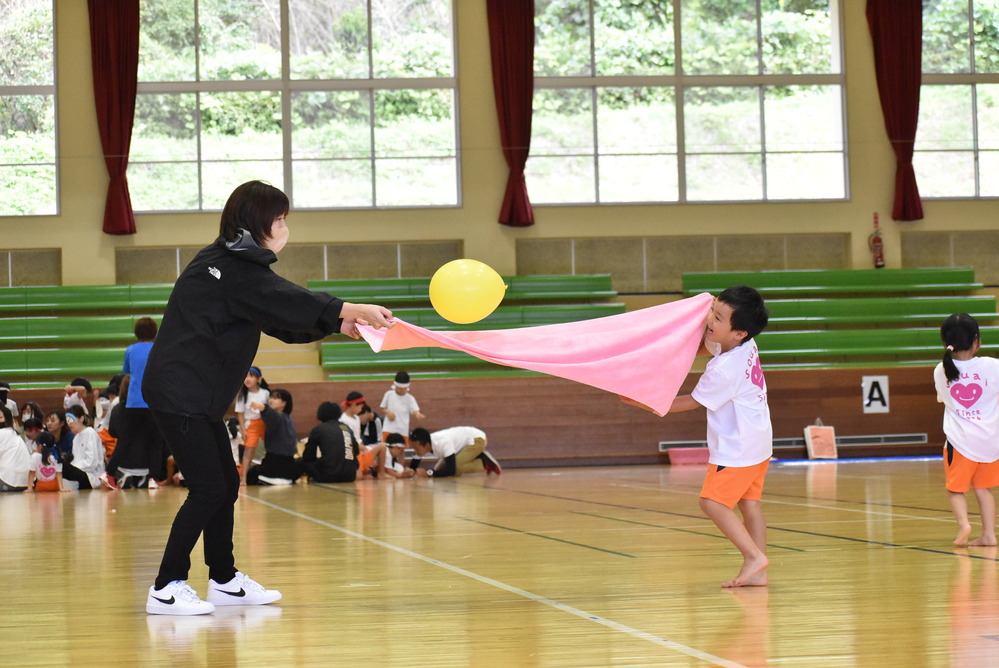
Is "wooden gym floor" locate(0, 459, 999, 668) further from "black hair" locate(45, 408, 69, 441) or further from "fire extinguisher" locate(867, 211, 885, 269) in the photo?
"fire extinguisher" locate(867, 211, 885, 269)

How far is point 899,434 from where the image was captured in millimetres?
17500

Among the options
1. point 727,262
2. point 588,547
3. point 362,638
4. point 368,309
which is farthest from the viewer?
point 727,262

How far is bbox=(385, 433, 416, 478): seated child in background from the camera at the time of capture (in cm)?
1415

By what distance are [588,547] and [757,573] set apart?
67.3 inches

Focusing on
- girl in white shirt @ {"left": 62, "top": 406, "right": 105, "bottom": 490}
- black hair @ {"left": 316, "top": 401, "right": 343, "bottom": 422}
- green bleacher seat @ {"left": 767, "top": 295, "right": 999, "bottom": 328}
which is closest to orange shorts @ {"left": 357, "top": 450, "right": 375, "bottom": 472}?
black hair @ {"left": 316, "top": 401, "right": 343, "bottom": 422}

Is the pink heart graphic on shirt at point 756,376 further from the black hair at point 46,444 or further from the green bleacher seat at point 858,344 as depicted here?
the green bleacher seat at point 858,344

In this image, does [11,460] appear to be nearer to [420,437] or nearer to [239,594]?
[420,437]

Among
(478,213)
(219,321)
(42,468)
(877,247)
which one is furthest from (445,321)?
(219,321)

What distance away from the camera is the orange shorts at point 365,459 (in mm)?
14000

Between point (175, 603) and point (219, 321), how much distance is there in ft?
3.48

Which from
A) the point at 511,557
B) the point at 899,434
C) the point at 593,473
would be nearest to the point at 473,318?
the point at 511,557

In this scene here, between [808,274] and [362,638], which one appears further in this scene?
[808,274]

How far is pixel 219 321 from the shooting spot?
164 inches

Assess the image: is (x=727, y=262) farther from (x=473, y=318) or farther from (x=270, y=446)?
(x=473, y=318)
